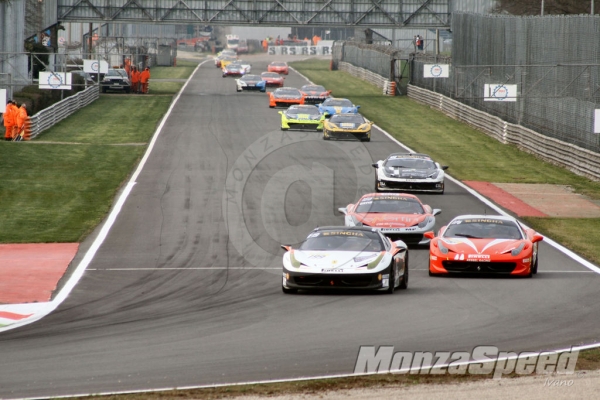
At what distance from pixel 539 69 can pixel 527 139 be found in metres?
3.07

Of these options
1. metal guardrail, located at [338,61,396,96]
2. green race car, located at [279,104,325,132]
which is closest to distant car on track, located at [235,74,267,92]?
metal guardrail, located at [338,61,396,96]

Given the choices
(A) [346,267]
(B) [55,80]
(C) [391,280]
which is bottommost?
(C) [391,280]

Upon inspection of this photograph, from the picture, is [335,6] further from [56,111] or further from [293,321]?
[293,321]

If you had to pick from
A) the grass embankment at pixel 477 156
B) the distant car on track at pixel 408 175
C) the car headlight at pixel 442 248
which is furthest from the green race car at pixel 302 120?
the car headlight at pixel 442 248

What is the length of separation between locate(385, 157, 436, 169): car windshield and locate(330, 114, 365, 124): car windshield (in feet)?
44.2

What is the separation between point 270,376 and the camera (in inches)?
433

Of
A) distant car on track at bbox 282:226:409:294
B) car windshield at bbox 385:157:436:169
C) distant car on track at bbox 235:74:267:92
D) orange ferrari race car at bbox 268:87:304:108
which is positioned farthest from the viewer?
distant car on track at bbox 235:74:267:92

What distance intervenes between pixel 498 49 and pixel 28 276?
37.7 meters

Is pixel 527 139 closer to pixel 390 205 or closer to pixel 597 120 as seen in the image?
pixel 597 120

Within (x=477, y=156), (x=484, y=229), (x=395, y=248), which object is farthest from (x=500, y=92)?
(x=395, y=248)

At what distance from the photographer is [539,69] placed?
1764 inches

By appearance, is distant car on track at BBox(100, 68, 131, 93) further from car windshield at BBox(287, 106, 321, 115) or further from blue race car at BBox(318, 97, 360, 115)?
car windshield at BBox(287, 106, 321, 115)

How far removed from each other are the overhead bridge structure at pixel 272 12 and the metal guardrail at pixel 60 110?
20.5ft

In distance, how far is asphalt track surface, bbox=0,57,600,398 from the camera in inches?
452
